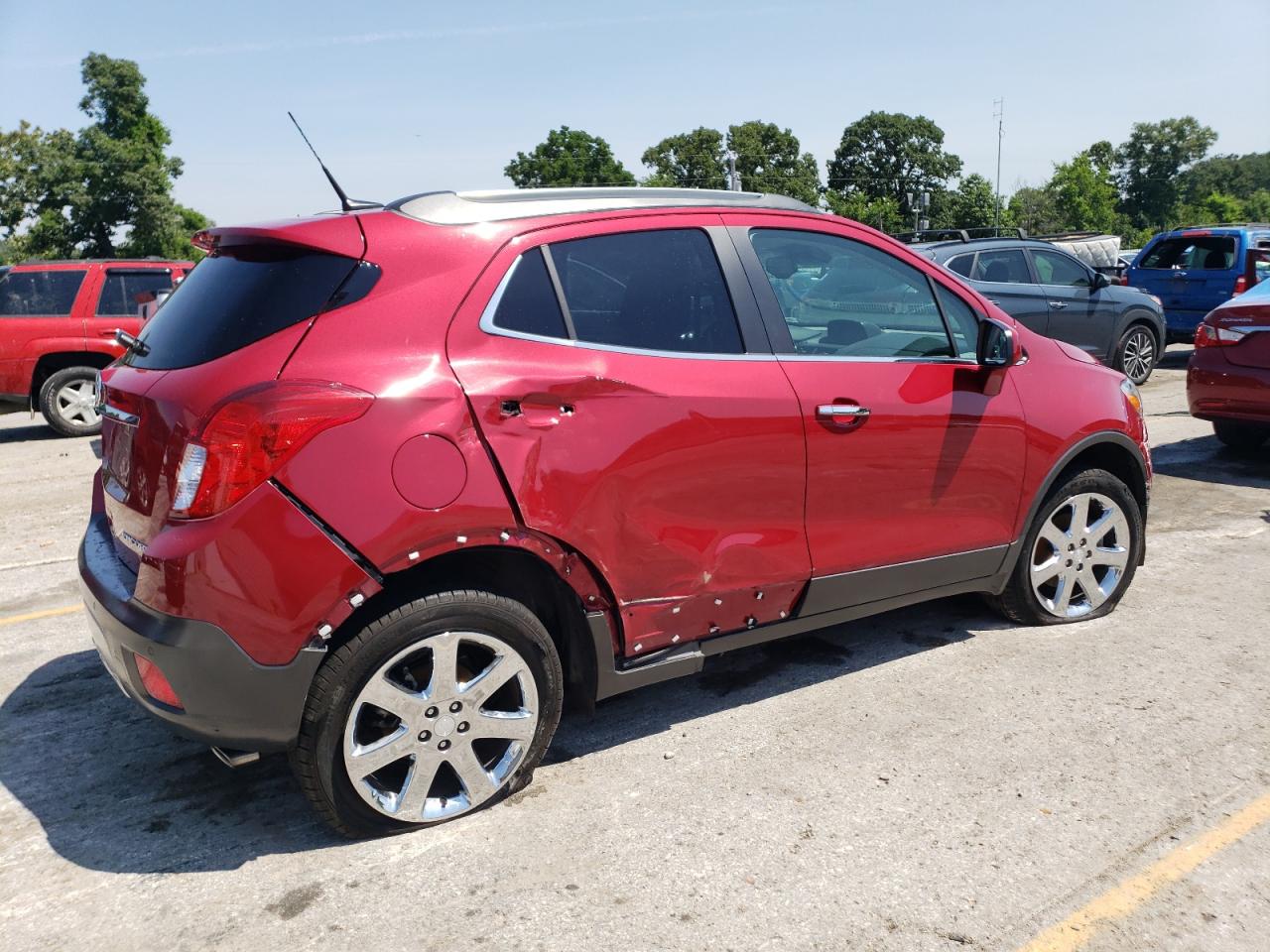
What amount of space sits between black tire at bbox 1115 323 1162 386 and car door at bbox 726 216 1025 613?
9.58 metres

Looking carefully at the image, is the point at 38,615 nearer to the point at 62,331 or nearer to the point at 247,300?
the point at 247,300

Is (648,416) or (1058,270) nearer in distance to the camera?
(648,416)

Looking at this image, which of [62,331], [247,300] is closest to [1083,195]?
[62,331]

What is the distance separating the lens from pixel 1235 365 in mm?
7840

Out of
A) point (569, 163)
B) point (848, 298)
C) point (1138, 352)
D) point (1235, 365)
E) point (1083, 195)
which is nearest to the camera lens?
point (848, 298)

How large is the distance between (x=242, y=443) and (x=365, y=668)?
685 mm

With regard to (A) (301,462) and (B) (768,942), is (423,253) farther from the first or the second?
(B) (768,942)

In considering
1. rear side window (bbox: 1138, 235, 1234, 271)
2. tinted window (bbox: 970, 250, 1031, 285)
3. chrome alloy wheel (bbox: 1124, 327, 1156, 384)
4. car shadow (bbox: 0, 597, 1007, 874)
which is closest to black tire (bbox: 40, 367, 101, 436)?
car shadow (bbox: 0, 597, 1007, 874)

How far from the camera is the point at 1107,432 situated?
15.0 ft

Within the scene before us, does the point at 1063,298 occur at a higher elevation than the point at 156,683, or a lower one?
higher

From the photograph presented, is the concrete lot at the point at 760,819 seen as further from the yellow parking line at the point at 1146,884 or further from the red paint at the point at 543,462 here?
the red paint at the point at 543,462

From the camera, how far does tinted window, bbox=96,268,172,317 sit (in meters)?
11.2

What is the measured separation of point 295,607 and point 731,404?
150 cm

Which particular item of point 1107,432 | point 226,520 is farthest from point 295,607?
point 1107,432
